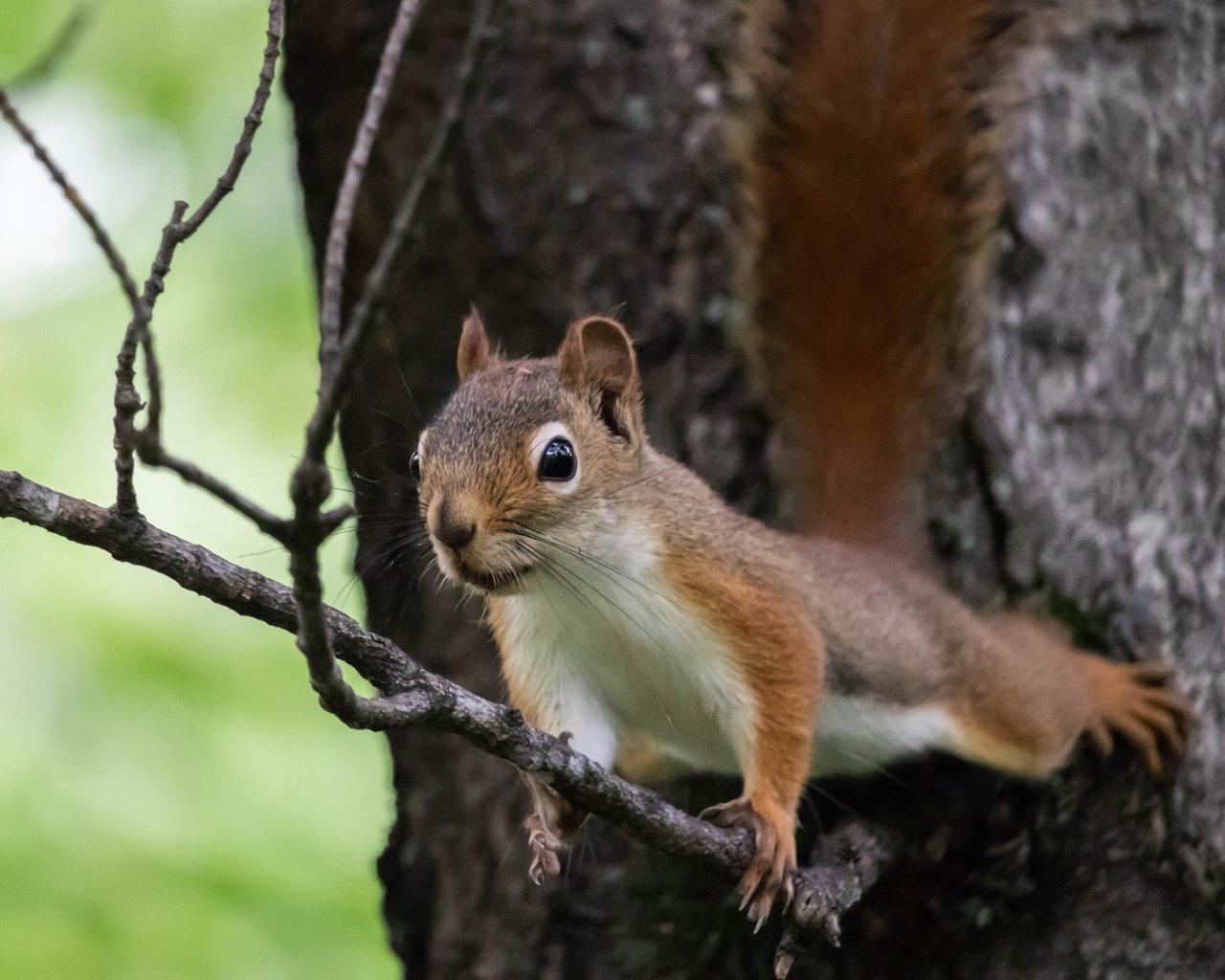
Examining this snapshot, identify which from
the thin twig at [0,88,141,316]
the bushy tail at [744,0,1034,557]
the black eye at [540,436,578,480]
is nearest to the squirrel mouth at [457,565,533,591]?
the black eye at [540,436,578,480]

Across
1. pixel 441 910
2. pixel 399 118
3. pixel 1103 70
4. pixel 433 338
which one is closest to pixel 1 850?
pixel 441 910

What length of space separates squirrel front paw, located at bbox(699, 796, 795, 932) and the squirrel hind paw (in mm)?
650

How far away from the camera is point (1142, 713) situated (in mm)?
1972

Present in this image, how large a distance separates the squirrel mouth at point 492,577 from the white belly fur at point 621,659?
0.12 m

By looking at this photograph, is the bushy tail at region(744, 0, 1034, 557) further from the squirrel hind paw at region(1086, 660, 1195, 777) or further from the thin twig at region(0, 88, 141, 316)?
the thin twig at region(0, 88, 141, 316)

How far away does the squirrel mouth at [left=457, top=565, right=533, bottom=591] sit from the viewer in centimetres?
142

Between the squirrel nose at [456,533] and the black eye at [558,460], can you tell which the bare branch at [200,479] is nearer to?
the squirrel nose at [456,533]

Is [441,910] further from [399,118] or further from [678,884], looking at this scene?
[399,118]

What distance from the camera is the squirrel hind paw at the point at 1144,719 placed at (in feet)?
6.41

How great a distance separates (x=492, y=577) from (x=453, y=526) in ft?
0.28

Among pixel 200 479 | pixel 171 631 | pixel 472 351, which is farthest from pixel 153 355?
pixel 171 631

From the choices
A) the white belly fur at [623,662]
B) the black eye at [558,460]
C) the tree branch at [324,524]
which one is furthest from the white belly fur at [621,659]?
the tree branch at [324,524]

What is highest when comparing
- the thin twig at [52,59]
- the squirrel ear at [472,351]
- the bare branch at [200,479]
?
the squirrel ear at [472,351]

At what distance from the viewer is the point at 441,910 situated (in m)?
2.14
